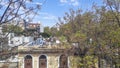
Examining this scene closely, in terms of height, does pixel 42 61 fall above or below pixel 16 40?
above

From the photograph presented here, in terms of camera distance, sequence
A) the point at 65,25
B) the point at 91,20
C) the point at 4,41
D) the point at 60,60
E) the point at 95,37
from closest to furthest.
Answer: the point at 4,41, the point at 95,37, the point at 91,20, the point at 65,25, the point at 60,60

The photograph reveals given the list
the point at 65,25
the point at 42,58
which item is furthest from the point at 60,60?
the point at 65,25

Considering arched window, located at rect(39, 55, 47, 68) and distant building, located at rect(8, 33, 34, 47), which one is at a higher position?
arched window, located at rect(39, 55, 47, 68)

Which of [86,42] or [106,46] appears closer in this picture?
[106,46]

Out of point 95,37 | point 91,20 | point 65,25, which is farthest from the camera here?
point 65,25

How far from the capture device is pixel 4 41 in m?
5.08

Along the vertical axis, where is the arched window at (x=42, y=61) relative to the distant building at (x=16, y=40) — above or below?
above

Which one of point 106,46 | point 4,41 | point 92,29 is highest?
point 92,29

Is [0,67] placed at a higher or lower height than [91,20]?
lower

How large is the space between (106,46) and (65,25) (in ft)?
25.6

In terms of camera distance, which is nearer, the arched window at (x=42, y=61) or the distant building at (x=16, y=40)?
the distant building at (x=16, y=40)

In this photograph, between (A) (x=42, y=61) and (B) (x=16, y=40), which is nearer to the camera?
(B) (x=16, y=40)

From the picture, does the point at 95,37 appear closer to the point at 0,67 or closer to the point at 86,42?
the point at 86,42

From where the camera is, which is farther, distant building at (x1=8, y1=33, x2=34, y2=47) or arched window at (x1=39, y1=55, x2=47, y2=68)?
arched window at (x1=39, y1=55, x2=47, y2=68)
